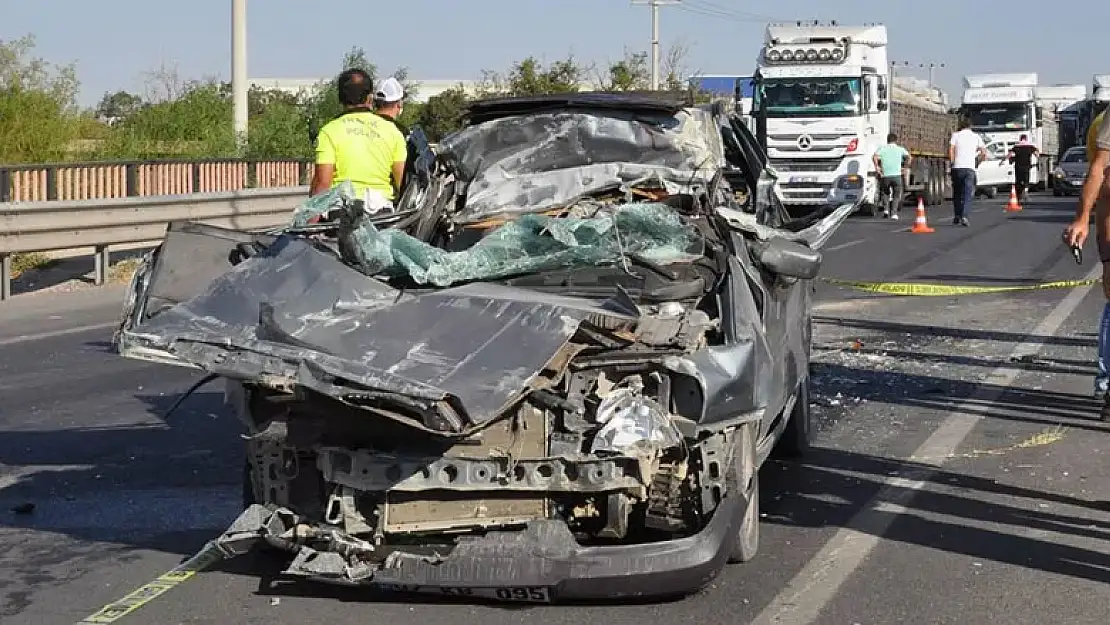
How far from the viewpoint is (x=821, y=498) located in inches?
273

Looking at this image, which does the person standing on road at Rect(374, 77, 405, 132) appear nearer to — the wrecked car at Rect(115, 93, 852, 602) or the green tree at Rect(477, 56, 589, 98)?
the wrecked car at Rect(115, 93, 852, 602)

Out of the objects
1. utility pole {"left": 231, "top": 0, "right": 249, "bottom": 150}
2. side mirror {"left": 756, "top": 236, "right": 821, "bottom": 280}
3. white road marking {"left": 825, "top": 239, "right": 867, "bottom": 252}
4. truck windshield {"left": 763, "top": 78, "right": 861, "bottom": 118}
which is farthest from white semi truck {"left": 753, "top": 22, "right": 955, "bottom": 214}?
side mirror {"left": 756, "top": 236, "right": 821, "bottom": 280}

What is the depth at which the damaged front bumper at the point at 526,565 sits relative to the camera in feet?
16.4

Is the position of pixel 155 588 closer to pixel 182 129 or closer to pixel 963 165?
pixel 182 129

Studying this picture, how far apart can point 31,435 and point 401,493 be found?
408 cm

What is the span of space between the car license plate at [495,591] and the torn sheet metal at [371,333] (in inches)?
27.9

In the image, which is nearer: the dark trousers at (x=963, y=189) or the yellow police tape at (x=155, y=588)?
the yellow police tape at (x=155, y=588)

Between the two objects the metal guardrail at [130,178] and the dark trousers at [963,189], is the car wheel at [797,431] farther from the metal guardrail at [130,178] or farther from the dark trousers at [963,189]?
the dark trousers at [963,189]

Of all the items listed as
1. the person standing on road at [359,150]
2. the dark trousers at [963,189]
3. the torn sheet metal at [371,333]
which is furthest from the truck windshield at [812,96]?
the torn sheet metal at [371,333]

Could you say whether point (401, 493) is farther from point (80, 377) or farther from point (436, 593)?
point (80, 377)

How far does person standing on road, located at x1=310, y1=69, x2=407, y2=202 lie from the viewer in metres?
8.24

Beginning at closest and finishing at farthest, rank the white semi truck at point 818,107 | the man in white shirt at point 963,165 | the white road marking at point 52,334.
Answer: the white road marking at point 52,334 → the man in white shirt at point 963,165 → the white semi truck at point 818,107

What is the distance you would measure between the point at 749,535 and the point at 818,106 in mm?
25818

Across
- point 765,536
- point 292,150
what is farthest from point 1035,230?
point 765,536
